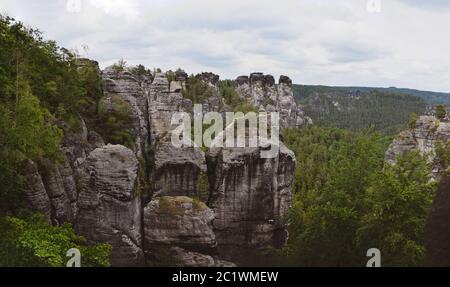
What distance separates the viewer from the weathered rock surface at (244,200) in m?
30.5

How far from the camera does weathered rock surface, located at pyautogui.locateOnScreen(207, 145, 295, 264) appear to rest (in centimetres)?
3050

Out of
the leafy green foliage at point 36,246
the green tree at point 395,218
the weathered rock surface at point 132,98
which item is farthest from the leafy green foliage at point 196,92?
the leafy green foliage at point 36,246

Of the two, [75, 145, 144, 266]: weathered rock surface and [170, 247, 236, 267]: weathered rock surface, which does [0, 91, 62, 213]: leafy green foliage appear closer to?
[75, 145, 144, 266]: weathered rock surface

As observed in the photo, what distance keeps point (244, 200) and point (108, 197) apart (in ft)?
29.6

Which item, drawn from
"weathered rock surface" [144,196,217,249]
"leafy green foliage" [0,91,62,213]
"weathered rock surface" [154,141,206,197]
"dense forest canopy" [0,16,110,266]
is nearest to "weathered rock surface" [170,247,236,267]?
"weathered rock surface" [144,196,217,249]

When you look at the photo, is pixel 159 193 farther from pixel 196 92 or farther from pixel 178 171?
pixel 196 92

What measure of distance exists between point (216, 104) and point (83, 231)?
2342 inches

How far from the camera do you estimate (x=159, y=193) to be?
30.1m

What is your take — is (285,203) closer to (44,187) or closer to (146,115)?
(146,115)

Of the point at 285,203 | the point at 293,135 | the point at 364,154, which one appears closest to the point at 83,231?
the point at 285,203

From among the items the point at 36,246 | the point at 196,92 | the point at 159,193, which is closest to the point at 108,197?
the point at 159,193

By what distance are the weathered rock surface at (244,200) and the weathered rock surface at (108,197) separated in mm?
6673

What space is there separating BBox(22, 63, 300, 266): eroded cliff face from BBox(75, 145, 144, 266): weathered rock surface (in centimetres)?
5

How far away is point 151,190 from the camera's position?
98.9 feet
